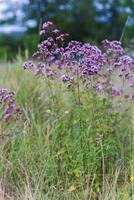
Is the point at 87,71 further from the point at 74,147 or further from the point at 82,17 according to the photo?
the point at 82,17

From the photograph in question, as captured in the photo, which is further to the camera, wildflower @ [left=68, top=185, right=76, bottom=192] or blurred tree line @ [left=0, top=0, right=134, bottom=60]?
blurred tree line @ [left=0, top=0, right=134, bottom=60]

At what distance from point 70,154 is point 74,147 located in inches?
2.3

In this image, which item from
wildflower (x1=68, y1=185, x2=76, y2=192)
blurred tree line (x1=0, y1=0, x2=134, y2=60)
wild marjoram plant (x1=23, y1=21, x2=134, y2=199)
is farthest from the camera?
blurred tree line (x1=0, y1=0, x2=134, y2=60)

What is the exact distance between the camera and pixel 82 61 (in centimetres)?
383

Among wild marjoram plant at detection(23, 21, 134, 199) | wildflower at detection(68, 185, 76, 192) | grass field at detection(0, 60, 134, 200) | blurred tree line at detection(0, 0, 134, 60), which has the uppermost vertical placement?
blurred tree line at detection(0, 0, 134, 60)

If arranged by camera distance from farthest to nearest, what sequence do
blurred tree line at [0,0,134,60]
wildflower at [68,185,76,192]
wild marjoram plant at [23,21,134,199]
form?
blurred tree line at [0,0,134,60]
wild marjoram plant at [23,21,134,199]
wildflower at [68,185,76,192]

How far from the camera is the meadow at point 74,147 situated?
12.1 feet

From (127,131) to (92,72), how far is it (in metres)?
0.90

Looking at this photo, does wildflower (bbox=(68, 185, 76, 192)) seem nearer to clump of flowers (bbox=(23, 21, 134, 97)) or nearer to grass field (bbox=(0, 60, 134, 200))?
grass field (bbox=(0, 60, 134, 200))

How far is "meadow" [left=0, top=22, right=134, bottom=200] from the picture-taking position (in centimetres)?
368

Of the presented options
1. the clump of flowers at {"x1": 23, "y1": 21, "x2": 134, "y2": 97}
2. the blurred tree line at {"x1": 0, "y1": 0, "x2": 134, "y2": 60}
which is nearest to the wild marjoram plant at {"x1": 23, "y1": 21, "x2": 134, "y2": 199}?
the clump of flowers at {"x1": 23, "y1": 21, "x2": 134, "y2": 97}

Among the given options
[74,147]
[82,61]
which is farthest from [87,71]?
[74,147]

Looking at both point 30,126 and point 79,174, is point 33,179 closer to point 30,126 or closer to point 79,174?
point 79,174

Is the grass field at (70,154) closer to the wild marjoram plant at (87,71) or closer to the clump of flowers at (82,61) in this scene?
the wild marjoram plant at (87,71)
